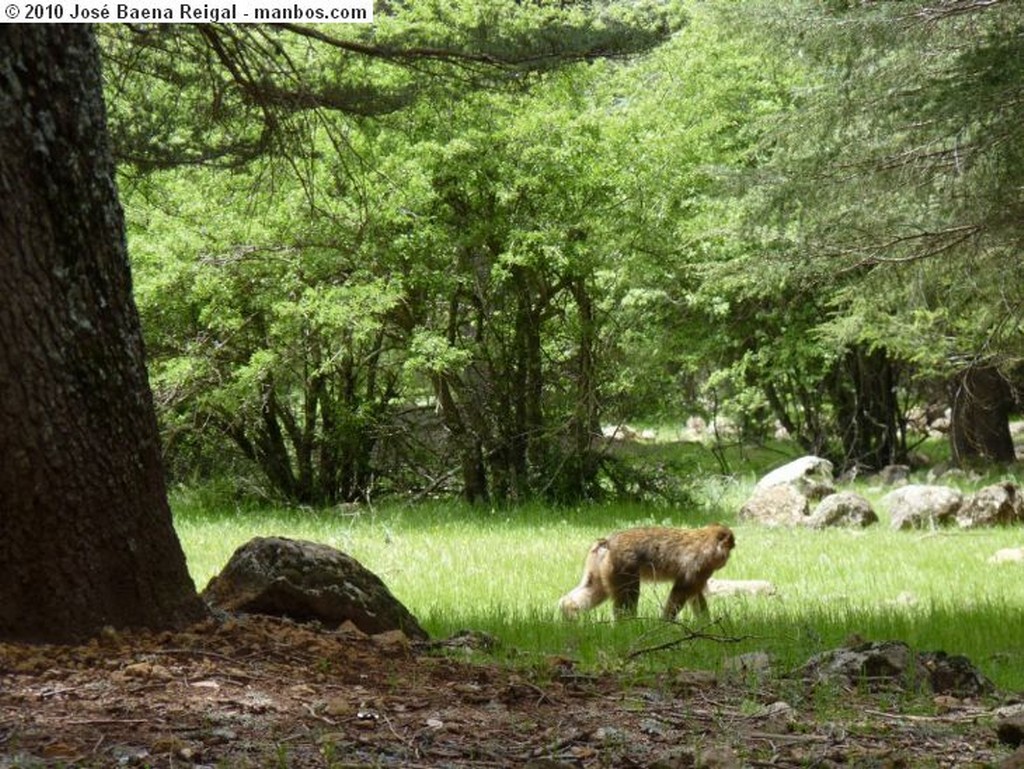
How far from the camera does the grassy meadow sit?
8.01 m

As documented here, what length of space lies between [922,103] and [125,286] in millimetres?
8218

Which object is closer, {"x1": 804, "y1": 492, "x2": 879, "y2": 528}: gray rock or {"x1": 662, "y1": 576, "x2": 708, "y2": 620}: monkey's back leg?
{"x1": 662, "y1": 576, "x2": 708, "y2": 620}: monkey's back leg

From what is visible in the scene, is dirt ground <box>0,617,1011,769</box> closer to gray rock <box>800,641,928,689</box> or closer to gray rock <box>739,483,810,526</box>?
gray rock <box>800,641,928,689</box>

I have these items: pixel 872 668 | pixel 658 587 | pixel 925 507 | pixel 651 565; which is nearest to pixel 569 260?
pixel 925 507

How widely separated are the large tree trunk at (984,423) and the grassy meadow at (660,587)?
6.41 m

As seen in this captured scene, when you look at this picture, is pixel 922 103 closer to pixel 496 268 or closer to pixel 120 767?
pixel 496 268

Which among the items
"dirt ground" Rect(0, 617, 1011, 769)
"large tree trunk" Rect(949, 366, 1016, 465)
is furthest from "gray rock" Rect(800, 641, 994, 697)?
"large tree trunk" Rect(949, 366, 1016, 465)

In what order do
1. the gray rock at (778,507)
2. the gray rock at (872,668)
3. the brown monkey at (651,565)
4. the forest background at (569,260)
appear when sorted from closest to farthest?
the gray rock at (872,668) < the brown monkey at (651,565) < the forest background at (569,260) < the gray rock at (778,507)

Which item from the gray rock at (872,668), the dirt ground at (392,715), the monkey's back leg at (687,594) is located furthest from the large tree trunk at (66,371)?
the monkey's back leg at (687,594)

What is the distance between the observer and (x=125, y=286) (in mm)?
6078

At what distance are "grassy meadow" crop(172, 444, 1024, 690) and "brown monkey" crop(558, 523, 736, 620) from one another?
217 mm

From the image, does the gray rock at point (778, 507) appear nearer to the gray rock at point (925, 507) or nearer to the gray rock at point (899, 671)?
the gray rock at point (925, 507)

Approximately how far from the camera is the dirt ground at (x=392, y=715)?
4551mm

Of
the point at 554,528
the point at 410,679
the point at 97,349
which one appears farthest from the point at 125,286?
the point at 554,528
